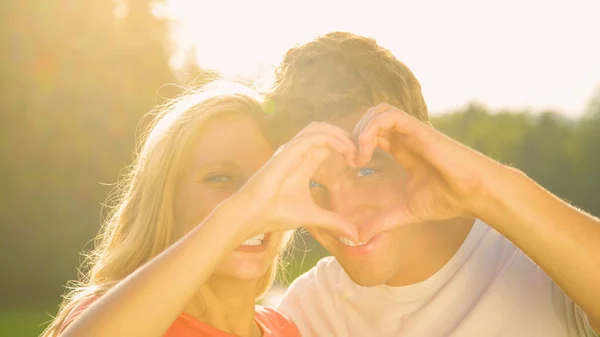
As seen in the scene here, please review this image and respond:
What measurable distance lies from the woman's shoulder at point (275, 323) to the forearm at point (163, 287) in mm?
1338

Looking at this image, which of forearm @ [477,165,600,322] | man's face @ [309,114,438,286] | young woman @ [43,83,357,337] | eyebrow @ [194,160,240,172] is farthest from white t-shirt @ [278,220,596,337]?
eyebrow @ [194,160,240,172]

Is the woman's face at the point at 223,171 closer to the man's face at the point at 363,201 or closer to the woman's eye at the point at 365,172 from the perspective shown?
the man's face at the point at 363,201

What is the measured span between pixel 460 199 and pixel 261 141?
1.20 metres

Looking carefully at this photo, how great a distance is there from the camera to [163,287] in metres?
2.27

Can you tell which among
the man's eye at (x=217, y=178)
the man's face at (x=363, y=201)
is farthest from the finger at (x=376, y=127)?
the man's eye at (x=217, y=178)

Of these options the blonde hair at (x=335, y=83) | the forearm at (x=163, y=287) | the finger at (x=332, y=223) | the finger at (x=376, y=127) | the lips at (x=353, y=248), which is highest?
the blonde hair at (x=335, y=83)

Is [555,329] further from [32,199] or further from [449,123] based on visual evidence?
[449,123]

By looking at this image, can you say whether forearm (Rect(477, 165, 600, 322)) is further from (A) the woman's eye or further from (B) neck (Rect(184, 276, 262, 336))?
(B) neck (Rect(184, 276, 262, 336))

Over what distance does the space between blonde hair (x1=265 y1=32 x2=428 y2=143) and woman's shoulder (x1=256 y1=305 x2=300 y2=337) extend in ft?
3.20

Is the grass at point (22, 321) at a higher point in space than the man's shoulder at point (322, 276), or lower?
lower

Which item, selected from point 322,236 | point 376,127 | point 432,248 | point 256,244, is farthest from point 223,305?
point 376,127

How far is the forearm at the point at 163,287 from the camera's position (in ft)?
7.29

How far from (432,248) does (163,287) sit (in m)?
1.61

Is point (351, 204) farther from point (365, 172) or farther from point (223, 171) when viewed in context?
point (223, 171)
